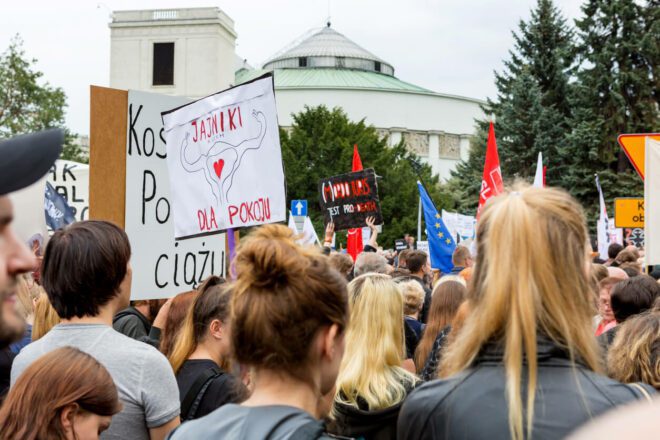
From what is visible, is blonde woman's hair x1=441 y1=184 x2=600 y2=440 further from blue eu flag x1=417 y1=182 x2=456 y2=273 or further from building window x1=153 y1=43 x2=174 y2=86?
building window x1=153 y1=43 x2=174 y2=86

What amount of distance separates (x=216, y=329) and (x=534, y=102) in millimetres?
Answer: 40038

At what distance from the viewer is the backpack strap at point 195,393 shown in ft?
12.4

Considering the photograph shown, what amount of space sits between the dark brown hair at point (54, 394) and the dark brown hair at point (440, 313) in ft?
10.0

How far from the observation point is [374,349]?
13.9 feet

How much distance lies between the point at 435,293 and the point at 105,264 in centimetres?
295

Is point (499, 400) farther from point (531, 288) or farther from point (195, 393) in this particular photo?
point (195, 393)

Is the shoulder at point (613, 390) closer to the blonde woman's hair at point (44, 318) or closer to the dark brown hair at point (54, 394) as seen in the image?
the dark brown hair at point (54, 394)

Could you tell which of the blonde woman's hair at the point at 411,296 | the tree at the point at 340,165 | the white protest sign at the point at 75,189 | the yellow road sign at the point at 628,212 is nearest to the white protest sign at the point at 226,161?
the blonde woman's hair at the point at 411,296

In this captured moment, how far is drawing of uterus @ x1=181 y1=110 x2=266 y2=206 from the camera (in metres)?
5.21

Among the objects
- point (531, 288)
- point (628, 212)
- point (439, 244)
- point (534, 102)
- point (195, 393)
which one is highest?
point (534, 102)

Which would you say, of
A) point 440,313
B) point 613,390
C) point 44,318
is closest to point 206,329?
point 44,318

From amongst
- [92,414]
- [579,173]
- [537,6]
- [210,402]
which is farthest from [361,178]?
[537,6]

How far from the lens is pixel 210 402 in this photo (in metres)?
3.78

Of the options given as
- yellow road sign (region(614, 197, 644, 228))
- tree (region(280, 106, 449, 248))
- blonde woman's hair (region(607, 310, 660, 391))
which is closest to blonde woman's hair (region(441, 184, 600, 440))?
blonde woman's hair (region(607, 310, 660, 391))
